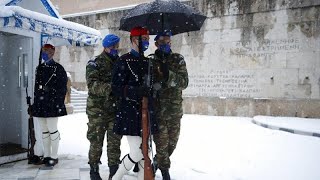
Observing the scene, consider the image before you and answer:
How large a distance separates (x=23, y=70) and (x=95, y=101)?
2322mm

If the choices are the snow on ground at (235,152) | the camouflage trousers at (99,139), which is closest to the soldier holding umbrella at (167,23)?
the camouflage trousers at (99,139)

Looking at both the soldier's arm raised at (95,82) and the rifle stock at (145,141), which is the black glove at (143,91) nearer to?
the rifle stock at (145,141)

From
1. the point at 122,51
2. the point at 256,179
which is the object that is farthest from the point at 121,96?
the point at 122,51

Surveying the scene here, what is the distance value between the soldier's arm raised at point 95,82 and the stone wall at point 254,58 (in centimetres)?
837

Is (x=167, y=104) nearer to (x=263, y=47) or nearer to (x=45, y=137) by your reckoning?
(x=45, y=137)

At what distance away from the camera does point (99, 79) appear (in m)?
4.31

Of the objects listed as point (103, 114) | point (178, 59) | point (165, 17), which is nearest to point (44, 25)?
point (103, 114)

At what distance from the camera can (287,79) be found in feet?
36.5

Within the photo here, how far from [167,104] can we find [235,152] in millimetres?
2692

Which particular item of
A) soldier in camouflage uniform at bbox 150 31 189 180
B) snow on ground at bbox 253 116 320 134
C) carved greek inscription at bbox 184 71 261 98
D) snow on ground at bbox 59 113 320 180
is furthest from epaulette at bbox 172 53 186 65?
carved greek inscription at bbox 184 71 261 98

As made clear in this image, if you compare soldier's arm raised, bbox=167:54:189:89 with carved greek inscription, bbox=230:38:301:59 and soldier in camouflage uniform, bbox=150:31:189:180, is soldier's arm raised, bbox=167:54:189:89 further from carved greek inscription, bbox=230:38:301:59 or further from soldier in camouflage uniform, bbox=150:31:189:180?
carved greek inscription, bbox=230:38:301:59

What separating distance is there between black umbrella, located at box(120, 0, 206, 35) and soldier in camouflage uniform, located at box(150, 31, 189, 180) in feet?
1.33

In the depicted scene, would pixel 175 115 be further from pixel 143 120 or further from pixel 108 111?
pixel 143 120

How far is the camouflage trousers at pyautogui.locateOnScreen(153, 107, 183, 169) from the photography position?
165 inches
